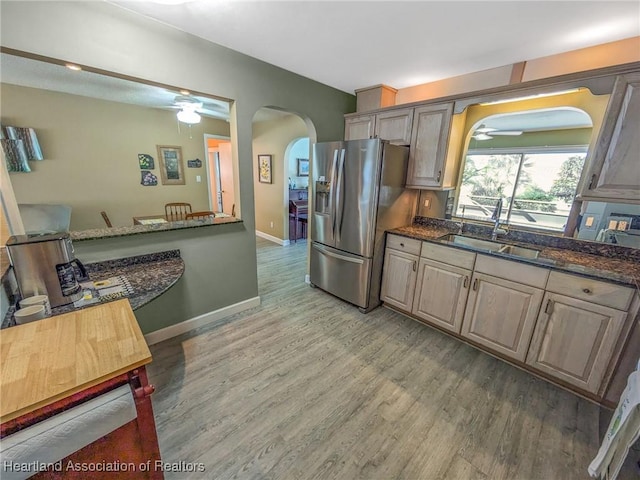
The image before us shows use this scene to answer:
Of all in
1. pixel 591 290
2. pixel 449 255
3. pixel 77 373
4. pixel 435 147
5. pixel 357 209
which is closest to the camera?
pixel 77 373

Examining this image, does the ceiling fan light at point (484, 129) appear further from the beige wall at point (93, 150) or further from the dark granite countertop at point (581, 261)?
the beige wall at point (93, 150)

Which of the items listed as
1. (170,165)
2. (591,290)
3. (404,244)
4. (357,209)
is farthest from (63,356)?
(170,165)

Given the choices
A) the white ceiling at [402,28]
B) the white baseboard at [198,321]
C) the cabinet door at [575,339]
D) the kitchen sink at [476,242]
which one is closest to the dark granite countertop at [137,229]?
the white baseboard at [198,321]

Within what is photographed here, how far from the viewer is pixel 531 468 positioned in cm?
A: 134

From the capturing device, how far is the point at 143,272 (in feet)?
5.70

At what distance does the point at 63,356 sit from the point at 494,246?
2.90m

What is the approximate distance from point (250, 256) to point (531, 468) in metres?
2.48

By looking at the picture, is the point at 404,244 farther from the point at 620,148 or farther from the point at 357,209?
the point at 620,148

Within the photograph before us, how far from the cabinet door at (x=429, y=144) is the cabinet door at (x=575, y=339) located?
4.42ft

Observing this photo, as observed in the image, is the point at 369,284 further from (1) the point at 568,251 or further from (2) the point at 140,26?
(2) the point at 140,26

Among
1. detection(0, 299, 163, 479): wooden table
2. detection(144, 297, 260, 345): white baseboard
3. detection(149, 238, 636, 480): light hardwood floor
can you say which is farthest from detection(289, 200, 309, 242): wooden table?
detection(0, 299, 163, 479): wooden table

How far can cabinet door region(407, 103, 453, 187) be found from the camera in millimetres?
2354

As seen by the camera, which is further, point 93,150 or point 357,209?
point 93,150

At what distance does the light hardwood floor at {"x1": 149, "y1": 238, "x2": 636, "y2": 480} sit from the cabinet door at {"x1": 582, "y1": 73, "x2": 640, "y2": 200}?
4.85 feet
